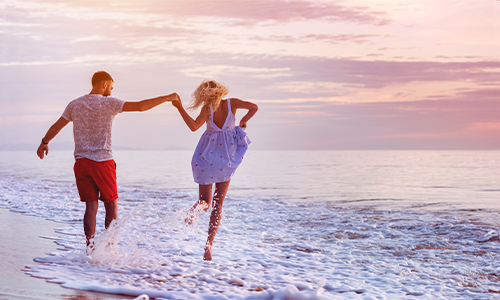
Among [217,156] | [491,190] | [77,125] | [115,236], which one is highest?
[77,125]

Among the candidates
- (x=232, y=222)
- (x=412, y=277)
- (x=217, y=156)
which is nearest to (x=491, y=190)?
(x=232, y=222)

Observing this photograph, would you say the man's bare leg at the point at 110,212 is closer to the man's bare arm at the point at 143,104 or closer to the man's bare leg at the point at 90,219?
the man's bare leg at the point at 90,219

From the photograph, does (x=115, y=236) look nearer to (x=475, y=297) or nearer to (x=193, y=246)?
(x=193, y=246)

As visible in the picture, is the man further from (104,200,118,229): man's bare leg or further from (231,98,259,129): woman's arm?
(231,98,259,129): woman's arm

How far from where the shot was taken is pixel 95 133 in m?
4.59

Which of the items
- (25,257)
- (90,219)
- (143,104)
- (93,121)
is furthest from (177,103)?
(25,257)

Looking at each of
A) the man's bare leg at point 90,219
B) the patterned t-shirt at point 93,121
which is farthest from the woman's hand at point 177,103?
the man's bare leg at point 90,219

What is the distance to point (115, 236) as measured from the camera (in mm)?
4754

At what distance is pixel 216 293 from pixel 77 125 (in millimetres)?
2184

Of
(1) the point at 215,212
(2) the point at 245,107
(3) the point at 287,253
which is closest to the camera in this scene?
(1) the point at 215,212

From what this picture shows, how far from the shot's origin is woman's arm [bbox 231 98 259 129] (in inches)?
210

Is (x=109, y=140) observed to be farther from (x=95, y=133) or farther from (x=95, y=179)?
(x=95, y=179)

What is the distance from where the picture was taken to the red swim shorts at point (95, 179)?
4637 mm

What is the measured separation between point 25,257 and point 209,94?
2601 mm
